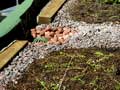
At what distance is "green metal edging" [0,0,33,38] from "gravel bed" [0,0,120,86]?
1.25 feet

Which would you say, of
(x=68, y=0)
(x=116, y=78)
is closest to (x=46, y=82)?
(x=116, y=78)

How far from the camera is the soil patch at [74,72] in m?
5.43

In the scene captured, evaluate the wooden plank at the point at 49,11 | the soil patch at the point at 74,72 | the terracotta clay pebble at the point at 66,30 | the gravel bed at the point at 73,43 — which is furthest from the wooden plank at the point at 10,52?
the wooden plank at the point at 49,11

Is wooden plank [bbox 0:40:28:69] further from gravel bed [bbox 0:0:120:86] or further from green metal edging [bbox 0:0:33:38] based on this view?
green metal edging [bbox 0:0:33:38]

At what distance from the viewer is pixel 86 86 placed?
5395 millimetres

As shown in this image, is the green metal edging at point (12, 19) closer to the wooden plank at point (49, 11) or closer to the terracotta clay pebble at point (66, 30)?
the wooden plank at point (49, 11)

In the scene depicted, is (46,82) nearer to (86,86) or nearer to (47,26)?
(86,86)

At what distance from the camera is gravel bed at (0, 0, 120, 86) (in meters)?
5.79

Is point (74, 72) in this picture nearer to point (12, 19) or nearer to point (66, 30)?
point (66, 30)

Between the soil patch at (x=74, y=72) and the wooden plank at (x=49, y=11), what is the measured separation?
1222 mm

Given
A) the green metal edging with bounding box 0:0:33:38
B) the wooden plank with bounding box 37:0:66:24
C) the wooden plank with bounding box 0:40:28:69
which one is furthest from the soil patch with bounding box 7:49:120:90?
the wooden plank with bounding box 37:0:66:24

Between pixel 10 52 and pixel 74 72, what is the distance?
977 millimetres

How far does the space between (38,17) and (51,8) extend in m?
0.50

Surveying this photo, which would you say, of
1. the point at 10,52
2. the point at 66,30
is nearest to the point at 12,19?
the point at 66,30
